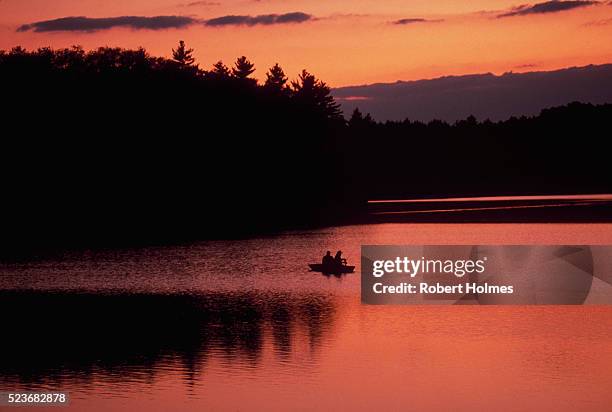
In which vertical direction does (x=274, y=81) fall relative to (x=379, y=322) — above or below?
above

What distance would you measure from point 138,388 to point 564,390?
37.2 ft

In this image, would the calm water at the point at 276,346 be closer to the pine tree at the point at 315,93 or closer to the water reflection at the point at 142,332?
the water reflection at the point at 142,332

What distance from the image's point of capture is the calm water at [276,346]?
2944cm

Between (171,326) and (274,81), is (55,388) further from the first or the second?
(274,81)

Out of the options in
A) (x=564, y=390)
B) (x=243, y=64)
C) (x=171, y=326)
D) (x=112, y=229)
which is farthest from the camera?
(x=243, y=64)

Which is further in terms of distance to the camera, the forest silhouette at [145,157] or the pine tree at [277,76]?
the pine tree at [277,76]

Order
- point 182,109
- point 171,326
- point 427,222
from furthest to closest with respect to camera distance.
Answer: point 182,109
point 427,222
point 171,326

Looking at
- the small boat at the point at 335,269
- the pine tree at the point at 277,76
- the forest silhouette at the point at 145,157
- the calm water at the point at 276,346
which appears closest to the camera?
the calm water at the point at 276,346

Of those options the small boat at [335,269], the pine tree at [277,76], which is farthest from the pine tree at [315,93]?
the small boat at [335,269]

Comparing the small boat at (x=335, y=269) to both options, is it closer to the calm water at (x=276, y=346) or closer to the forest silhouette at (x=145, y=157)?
the calm water at (x=276, y=346)

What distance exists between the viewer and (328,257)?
56875 mm

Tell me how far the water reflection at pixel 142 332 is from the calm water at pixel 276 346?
0.07m

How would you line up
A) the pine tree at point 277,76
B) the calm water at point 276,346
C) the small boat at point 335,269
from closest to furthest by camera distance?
the calm water at point 276,346 → the small boat at point 335,269 → the pine tree at point 277,76

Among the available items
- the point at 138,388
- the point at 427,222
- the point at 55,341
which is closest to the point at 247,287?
the point at 55,341
